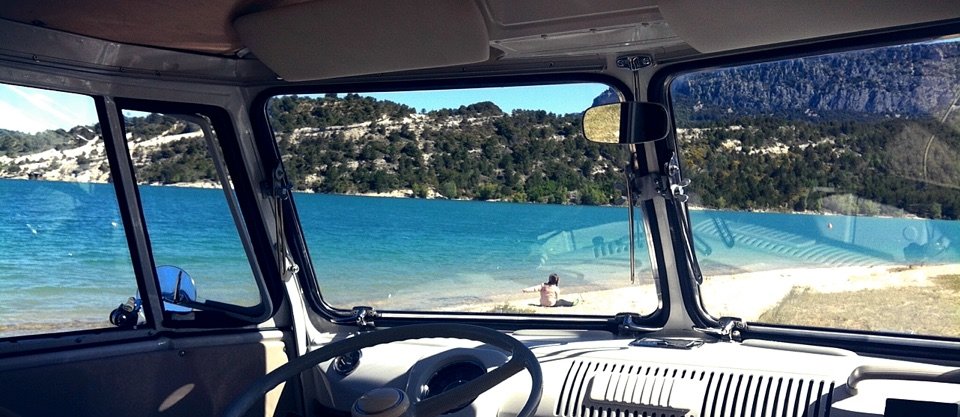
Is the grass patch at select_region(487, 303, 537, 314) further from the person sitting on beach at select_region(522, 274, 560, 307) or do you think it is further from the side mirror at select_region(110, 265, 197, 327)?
the side mirror at select_region(110, 265, 197, 327)

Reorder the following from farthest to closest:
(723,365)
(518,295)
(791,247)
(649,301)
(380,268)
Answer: (380,268), (518,295), (649,301), (791,247), (723,365)

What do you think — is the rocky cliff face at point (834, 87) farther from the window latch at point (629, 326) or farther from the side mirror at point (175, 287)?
the side mirror at point (175, 287)

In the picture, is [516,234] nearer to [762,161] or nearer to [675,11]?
[762,161]

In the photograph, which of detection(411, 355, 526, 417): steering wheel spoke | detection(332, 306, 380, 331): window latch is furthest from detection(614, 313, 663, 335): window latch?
detection(411, 355, 526, 417): steering wheel spoke

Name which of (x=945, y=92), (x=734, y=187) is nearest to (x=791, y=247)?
(x=734, y=187)

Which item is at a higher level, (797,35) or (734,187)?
(797,35)

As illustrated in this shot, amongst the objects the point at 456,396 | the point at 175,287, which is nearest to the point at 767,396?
the point at 456,396
